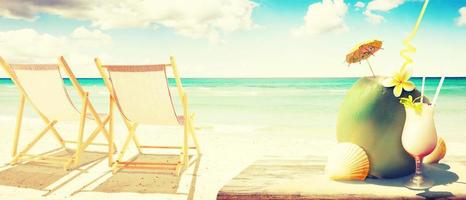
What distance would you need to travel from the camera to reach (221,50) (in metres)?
36.7

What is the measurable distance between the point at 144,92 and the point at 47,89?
99 centimetres

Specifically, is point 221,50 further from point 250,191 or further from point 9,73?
point 250,191

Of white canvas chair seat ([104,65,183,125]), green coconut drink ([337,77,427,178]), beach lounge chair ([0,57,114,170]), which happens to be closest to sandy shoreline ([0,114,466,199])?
beach lounge chair ([0,57,114,170])

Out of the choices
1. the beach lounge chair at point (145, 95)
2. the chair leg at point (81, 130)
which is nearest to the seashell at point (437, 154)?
the beach lounge chair at point (145, 95)

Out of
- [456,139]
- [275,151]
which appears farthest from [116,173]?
[456,139]

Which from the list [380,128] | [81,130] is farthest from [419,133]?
[81,130]

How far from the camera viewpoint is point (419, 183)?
5.38ft

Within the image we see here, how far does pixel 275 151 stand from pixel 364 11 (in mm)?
26937

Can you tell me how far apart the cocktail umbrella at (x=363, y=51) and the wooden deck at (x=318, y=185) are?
0.50 meters

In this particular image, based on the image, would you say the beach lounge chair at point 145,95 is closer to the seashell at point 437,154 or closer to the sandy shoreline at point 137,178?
the sandy shoreline at point 137,178

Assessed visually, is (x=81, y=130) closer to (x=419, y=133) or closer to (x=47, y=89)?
(x=47, y=89)

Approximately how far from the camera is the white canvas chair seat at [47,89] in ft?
13.0

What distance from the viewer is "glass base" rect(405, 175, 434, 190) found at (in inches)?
63.9

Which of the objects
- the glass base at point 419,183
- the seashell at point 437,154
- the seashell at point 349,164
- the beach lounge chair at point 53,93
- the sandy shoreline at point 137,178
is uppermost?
the beach lounge chair at point 53,93
